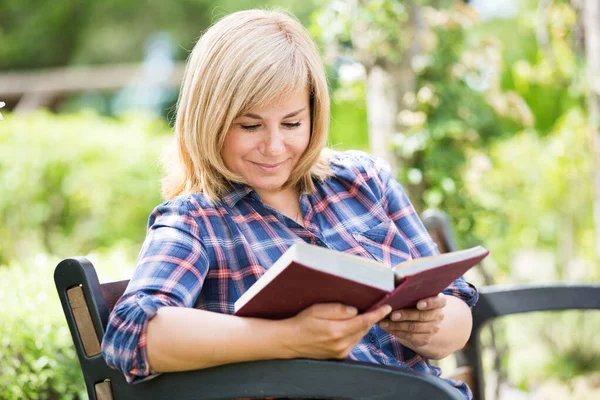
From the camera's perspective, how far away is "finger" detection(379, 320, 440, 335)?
176cm

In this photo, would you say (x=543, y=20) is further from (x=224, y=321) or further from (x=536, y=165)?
(x=224, y=321)

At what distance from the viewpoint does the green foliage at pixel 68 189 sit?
5004 millimetres

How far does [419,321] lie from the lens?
176 centimetres

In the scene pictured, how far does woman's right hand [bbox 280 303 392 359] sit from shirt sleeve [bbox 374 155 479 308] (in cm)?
50

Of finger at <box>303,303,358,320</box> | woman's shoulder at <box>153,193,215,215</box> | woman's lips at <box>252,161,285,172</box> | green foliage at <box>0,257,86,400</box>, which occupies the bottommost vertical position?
green foliage at <box>0,257,86,400</box>

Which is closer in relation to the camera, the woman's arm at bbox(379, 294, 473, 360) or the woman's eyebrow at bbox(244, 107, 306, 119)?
the woman's arm at bbox(379, 294, 473, 360)

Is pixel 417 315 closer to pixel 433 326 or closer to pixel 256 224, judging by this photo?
pixel 433 326

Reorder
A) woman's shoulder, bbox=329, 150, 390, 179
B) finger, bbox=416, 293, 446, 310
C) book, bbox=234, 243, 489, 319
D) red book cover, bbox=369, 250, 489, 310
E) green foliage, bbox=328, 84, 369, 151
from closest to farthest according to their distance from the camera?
book, bbox=234, 243, 489, 319
red book cover, bbox=369, 250, 489, 310
finger, bbox=416, 293, 446, 310
woman's shoulder, bbox=329, 150, 390, 179
green foliage, bbox=328, 84, 369, 151

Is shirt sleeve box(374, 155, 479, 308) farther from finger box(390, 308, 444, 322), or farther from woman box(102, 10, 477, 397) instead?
finger box(390, 308, 444, 322)

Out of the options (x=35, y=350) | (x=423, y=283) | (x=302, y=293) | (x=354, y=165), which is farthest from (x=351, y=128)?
(x=302, y=293)

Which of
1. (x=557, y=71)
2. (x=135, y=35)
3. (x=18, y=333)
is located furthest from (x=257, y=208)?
(x=135, y=35)

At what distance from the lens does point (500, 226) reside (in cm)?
399

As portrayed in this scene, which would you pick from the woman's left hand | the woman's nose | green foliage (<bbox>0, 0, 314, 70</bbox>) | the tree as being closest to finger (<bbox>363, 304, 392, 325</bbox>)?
the woman's left hand

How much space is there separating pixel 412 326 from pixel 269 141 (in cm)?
55
